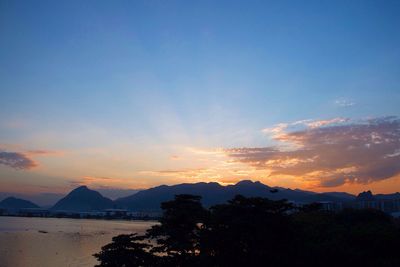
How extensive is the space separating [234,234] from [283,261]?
2733mm

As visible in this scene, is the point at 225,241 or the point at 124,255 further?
the point at 225,241

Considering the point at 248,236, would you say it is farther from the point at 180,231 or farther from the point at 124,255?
the point at 124,255

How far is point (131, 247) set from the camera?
693 inches

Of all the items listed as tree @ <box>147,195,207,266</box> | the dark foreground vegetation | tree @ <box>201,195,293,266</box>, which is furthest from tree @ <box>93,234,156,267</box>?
tree @ <box>201,195,293,266</box>

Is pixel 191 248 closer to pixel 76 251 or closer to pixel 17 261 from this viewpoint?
pixel 17 261

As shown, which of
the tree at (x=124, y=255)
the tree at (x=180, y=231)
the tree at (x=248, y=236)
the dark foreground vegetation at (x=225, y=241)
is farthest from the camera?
the tree at (x=248, y=236)

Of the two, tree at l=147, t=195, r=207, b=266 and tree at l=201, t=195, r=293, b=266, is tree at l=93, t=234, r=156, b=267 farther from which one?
tree at l=201, t=195, r=293, b=266

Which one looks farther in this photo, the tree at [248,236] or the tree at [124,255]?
the tree at [248,236]

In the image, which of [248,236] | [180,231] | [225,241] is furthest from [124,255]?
[248,236]

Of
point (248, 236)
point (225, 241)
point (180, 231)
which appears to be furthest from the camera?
point (225, 241)

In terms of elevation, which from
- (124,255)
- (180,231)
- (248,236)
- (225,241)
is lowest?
(124,255)

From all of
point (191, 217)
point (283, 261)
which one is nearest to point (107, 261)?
point (191, 217)

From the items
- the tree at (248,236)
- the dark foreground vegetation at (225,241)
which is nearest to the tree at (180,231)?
the dark foreground vegetation at (225,241)

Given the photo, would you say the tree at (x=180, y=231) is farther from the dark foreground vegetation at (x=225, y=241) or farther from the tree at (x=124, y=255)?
the tree at (x=124, y=255)
